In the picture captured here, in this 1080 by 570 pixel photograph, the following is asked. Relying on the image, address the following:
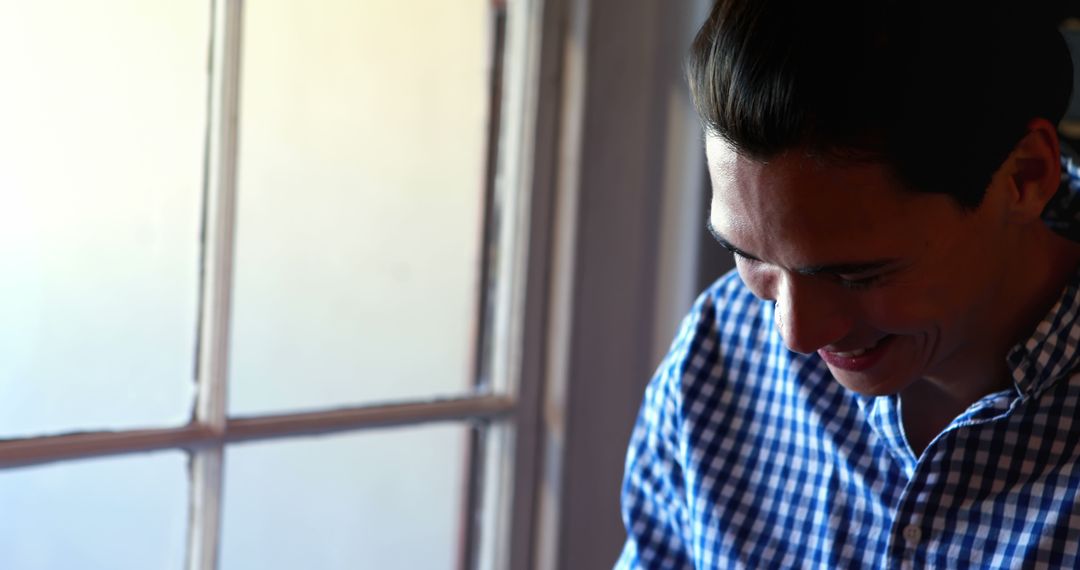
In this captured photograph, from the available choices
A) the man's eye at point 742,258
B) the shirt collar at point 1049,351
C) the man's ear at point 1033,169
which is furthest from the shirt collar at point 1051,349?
the man's eye at point 742,258

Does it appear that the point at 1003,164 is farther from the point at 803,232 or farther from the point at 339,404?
the point at 339,404

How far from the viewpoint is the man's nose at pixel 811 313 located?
85 cm

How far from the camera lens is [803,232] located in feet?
2.68

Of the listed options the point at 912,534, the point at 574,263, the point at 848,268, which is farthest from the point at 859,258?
the point at 574,263

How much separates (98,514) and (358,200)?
40cm

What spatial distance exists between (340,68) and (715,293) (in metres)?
0.44

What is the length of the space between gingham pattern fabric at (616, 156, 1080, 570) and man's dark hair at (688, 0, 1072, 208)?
0.65ft

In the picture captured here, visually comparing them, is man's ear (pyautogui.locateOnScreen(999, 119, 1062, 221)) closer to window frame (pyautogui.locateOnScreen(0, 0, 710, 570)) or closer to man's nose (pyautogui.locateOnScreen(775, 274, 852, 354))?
man's nose (pyautogui.locateOnScreen(775, 274, 852, 354))

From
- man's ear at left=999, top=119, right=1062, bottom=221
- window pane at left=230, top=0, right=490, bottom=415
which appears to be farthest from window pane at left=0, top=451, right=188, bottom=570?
man's ear at left=999, top=119, right=1062, bottom=221

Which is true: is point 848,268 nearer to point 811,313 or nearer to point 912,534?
point 811,313

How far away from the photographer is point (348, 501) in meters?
1.26

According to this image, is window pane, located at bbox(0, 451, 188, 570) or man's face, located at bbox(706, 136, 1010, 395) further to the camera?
window pane, located at bbox(0, 451, 188, 570)

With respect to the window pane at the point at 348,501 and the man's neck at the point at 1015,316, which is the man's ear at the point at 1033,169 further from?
the window pane at the point at 348,501

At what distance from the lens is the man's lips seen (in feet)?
2.93
